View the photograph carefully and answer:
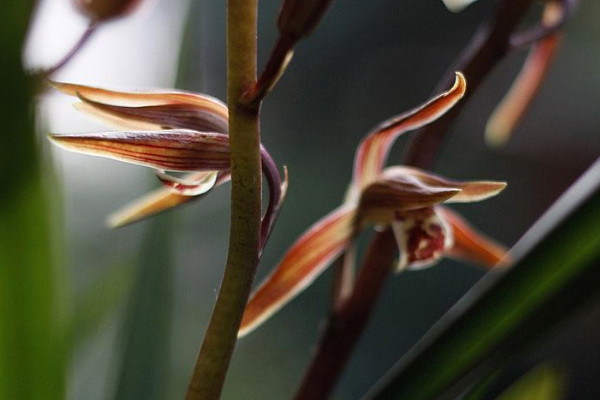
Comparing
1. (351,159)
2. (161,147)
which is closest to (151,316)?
(161,147)

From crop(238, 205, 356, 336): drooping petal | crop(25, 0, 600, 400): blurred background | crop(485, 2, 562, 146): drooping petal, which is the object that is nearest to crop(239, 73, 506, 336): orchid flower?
crop(238, 205, 356, 336): drooping petal

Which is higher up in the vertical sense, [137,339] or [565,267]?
[565,267]

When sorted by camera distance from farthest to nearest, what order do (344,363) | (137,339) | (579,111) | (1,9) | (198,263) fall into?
(579,111) → (198,263) → (137,339) → (344,363) → (1,9)

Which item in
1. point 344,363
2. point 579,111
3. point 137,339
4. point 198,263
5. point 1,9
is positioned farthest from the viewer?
point 579,111

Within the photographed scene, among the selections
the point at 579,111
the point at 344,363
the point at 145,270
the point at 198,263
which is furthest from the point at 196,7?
the point at 579,111

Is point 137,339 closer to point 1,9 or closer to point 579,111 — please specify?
point 1,9
